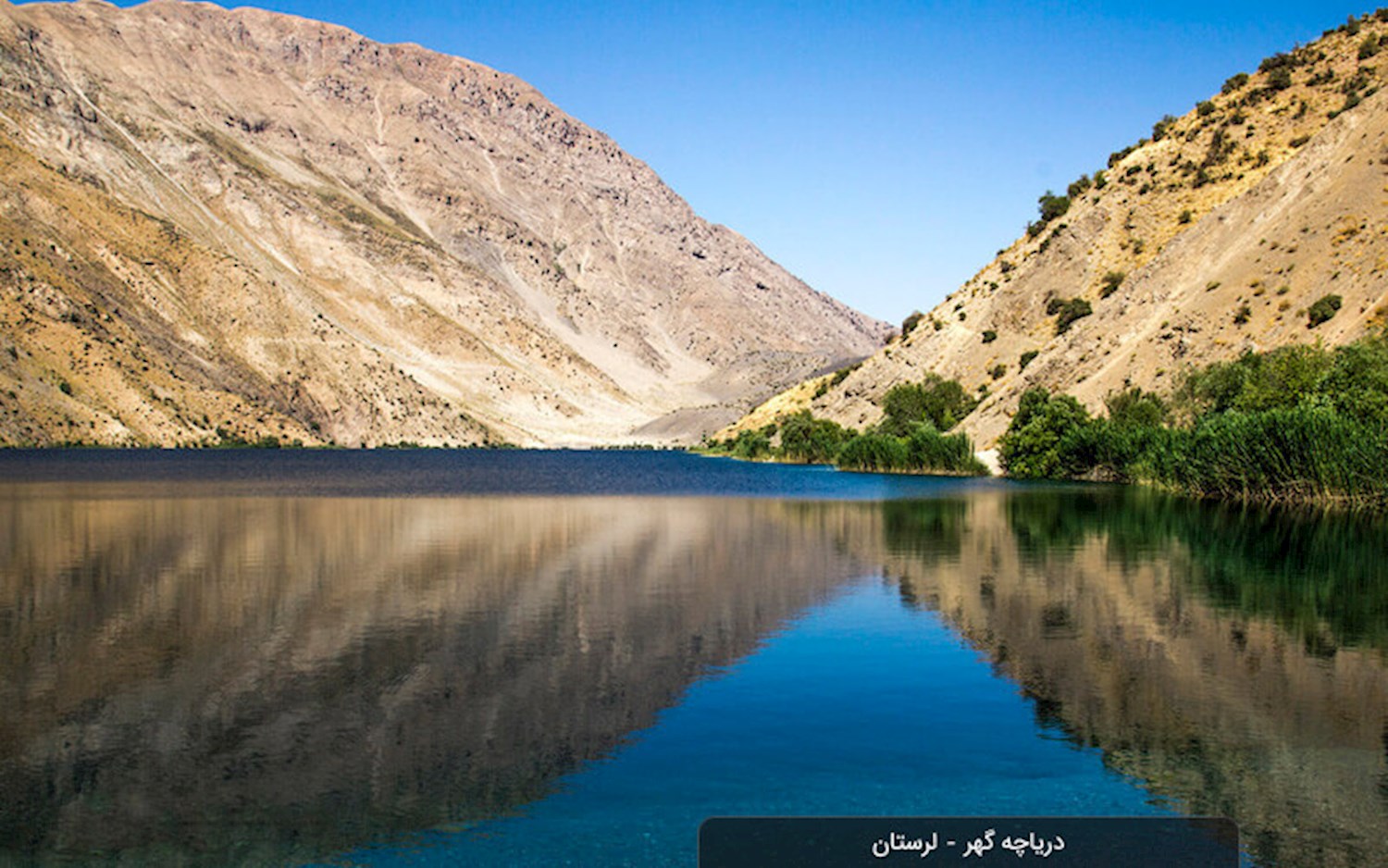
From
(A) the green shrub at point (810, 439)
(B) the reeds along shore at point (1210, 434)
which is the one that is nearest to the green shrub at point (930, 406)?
(B) the reeds along shore at point (1210, 434)

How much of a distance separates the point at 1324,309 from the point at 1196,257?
700 inches

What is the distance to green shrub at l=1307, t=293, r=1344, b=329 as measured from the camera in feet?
194

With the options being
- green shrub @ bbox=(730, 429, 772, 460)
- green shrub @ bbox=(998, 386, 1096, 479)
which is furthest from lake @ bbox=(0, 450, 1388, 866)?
green shrub @ bbox=(730, 429, 772, 460)

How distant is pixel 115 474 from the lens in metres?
71.4

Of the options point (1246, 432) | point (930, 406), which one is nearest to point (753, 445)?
point (930, 406)

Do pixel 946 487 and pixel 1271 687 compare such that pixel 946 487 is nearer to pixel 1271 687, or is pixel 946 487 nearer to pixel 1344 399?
pixel 1344 399

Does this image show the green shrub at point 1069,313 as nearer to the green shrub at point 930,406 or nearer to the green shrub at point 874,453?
the green shrub at point 930,406

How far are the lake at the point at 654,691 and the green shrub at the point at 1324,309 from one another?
2896 centimetres

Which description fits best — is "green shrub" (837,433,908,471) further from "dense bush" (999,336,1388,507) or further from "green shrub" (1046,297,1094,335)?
"green shrub" (1046,297,1094,335)

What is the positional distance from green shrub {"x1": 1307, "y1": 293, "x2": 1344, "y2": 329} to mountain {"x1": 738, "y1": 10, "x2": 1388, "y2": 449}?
104mm

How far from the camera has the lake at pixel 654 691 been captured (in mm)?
10719

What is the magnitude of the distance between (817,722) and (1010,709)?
2.48 meters

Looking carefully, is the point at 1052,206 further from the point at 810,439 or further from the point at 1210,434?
the point at 1210,434

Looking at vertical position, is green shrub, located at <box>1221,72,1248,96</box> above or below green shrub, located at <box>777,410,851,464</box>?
above
